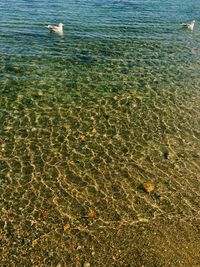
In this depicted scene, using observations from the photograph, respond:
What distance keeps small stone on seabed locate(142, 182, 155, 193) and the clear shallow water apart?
229mm

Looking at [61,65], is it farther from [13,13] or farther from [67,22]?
[13,13]

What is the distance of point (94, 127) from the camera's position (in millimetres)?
18484

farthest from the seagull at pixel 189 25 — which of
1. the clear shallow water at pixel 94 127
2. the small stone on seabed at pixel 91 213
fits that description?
the small stone on seabed at pixel 91 213

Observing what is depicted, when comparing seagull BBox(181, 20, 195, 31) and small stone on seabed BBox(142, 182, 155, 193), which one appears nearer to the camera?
small stone on seabed BBox(142, 182, 155, 193)

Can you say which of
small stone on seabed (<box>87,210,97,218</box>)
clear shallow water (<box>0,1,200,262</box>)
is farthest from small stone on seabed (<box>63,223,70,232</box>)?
small stone on seabed (<box>87,210,97,218</box>)

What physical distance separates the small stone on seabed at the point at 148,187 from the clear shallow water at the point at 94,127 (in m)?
0.23

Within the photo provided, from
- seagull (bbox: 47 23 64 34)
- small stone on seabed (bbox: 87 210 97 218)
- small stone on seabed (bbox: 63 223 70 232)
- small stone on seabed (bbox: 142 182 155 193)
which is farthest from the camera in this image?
seagull (bbox: 47 23 64 34)

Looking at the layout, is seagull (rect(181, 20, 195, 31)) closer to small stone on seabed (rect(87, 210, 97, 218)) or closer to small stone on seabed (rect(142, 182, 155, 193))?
small stone on seabed (rect(142, 182, 155, 193))

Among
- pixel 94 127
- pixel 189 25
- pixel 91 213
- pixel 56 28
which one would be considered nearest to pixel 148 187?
pixel 91 213

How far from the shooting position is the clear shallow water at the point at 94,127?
13.6 metres

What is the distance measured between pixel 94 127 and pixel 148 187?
17.5 ft

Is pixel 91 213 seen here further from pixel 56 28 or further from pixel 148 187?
pixel 56 28

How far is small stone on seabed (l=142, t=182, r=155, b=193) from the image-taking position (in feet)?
47.5

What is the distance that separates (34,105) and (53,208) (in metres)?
8.52
